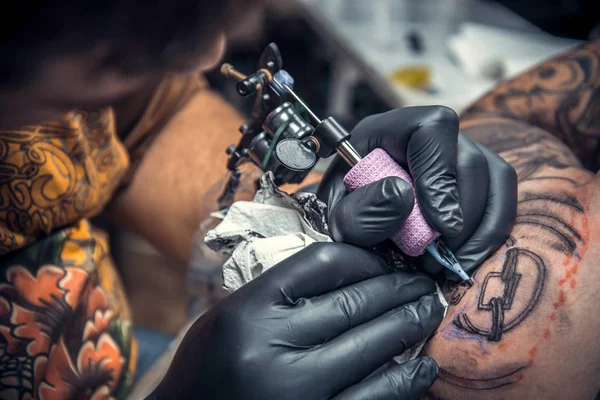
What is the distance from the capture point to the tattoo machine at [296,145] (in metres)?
0.65

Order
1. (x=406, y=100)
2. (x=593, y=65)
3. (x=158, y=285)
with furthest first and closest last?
(x=158, y=285) < (x=406, y=100) < (x=593, y=65)

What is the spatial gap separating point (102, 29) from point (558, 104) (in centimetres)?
98

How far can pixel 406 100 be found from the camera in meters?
1.54

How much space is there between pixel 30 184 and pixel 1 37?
519 mm

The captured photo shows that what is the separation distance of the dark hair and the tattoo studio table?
4.16 ft

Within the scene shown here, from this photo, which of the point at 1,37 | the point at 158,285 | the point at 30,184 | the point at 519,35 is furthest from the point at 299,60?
the point at 1,37

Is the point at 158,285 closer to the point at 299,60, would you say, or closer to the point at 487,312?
the point at 299,60

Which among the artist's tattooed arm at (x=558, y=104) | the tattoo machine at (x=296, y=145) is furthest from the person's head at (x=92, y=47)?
the artist's tattooed arm at (x=558, y=104)

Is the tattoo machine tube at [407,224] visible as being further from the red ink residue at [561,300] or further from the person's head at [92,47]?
the person's head at [92,47]

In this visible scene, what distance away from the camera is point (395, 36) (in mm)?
1974

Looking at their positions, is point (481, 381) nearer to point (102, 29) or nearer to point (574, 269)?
point (574, 269)

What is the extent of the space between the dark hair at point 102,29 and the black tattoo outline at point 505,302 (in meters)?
0.51

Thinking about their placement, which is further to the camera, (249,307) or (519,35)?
(519,35)

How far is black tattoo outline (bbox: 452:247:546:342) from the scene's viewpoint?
0.70 m
